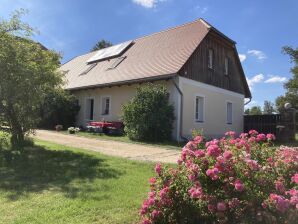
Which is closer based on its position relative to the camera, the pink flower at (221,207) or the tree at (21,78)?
the pink flower at (221,207)

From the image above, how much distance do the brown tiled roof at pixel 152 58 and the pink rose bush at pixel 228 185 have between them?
1307 cm

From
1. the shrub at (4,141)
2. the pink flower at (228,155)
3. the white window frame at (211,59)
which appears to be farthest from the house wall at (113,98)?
the pink flower at (228,155)

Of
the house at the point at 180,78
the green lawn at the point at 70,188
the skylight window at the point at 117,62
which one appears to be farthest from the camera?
the skylight window at the point at 117,62

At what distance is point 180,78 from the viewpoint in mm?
18344

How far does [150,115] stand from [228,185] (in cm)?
1294

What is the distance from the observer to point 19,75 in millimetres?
11391

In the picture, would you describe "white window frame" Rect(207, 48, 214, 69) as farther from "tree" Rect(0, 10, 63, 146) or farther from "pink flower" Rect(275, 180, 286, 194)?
"pink flower" Rect(275, 180, 286, 194)

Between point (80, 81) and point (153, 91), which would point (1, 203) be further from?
point (80, 81)

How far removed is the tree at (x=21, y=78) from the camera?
1141 centimetres

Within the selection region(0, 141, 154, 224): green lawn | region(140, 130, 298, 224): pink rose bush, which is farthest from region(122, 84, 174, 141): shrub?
region(140, 130, 298, 224): pink rose bush

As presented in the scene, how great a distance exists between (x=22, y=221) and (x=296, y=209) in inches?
144

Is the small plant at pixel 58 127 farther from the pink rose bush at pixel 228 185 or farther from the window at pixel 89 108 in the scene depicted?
the pink rose bush at pixel 228 185

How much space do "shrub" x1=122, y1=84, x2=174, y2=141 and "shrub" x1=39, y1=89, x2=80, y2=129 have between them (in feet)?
22.8

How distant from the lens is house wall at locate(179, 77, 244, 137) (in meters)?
18.9
